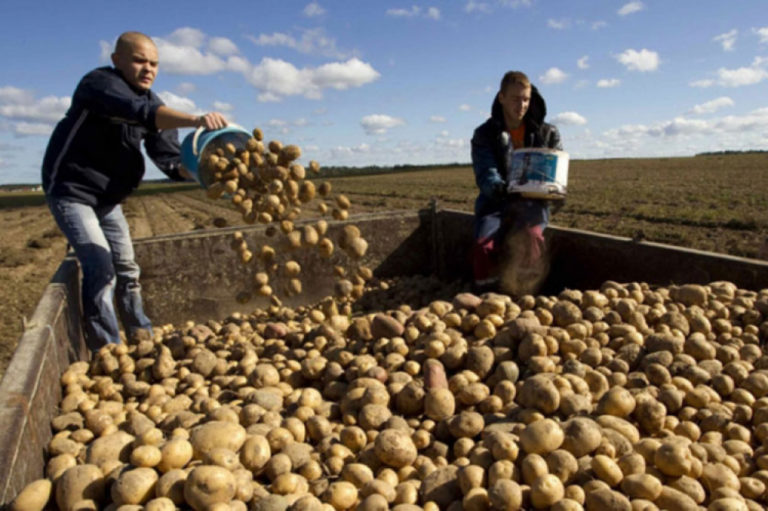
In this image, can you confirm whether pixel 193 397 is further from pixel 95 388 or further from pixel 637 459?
pixel 637 459

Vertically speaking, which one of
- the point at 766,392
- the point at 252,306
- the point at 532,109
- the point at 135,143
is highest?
the point at 532,109

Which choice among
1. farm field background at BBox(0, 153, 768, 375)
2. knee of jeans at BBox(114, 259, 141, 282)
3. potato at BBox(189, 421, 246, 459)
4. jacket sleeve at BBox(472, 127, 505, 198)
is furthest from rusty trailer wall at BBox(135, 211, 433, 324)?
potato at BBox(189, 421, 246, 459)

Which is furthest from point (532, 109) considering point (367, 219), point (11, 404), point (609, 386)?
point (11, 404)

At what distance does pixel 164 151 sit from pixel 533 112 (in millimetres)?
2941

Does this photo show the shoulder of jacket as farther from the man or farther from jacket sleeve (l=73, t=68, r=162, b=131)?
jacket sleeve (l=73, t=68, r=162, b=131)

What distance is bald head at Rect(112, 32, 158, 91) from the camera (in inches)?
129

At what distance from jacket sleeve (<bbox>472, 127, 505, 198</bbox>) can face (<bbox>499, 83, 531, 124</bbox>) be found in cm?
28

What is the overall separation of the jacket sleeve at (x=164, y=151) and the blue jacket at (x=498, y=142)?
2336 mm

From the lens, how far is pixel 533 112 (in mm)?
4531

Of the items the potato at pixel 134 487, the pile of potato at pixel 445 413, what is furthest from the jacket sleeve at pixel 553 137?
the potato at pixel 134 487

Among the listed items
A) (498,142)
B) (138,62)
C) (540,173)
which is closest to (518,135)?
(498,142)

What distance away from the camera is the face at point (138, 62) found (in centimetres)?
328

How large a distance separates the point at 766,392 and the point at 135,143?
3.73 meters

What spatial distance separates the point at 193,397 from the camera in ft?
9.00
